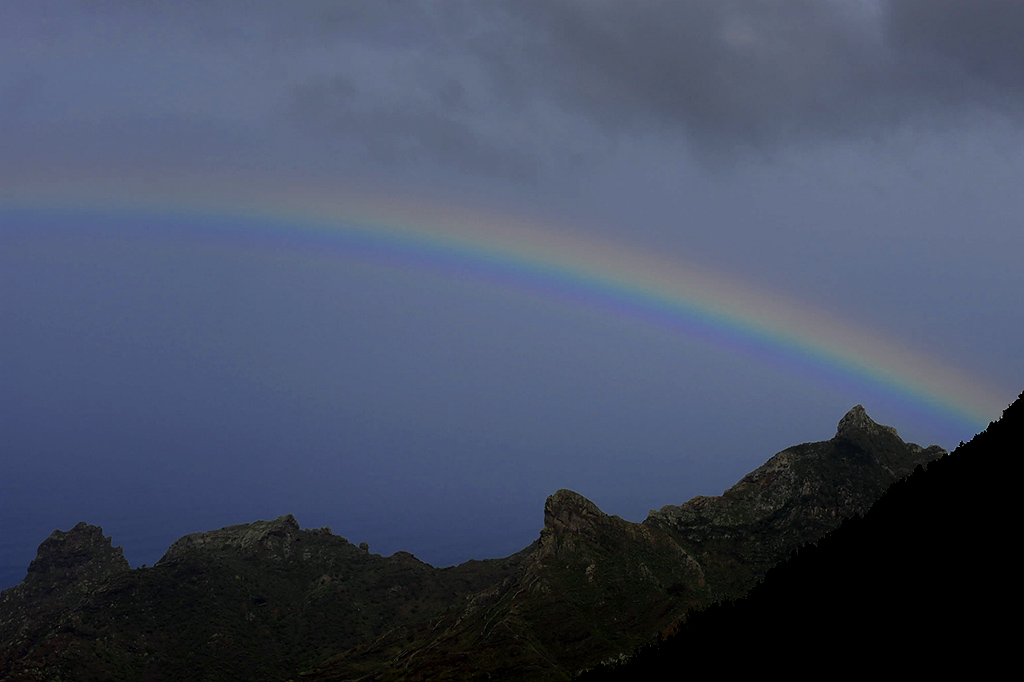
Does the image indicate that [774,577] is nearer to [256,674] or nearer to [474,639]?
[474,639]

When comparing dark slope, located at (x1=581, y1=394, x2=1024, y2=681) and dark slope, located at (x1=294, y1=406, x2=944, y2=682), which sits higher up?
dark slope, located at (x1=581, y1=394, x2=1024, y2=681)

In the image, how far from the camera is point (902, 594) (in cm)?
9781

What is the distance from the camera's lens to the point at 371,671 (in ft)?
557

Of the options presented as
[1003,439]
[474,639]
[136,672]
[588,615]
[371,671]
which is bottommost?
[136,672]

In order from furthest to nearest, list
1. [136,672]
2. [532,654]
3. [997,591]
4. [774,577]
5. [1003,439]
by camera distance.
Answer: [136,672], [532,654], [774,577], [1003,439], [997,591]

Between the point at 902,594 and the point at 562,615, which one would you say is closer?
the point at 902,594

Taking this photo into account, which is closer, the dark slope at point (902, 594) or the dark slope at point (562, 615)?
the dark slope at point (902, 594)

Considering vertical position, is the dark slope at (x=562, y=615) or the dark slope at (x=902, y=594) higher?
the dark slope at (x=902, y=594)

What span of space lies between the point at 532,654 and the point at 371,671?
1737 inches

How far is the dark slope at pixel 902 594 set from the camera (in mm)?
82438

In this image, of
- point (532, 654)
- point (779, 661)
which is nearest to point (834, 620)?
point (779, 661)

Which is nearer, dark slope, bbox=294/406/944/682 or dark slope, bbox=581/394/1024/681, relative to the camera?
dark slope, bbox=581/394/1024/681

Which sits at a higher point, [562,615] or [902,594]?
[902,594]

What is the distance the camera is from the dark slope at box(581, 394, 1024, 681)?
270 ft
